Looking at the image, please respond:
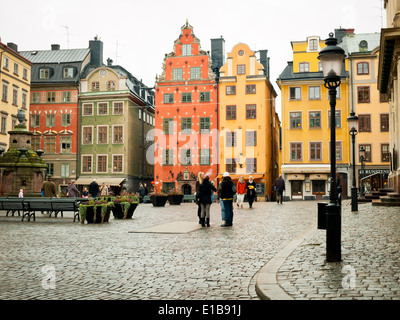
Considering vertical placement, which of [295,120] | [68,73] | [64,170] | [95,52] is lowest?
[64,170]

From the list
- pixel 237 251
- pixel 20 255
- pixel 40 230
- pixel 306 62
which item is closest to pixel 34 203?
pixel 40 230

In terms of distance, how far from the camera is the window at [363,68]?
158ft

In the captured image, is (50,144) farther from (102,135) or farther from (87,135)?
(102,135)

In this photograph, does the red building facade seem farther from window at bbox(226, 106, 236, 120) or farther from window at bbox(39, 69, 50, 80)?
window at bbox(39, 69, 50, 80)

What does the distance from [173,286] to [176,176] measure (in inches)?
1799

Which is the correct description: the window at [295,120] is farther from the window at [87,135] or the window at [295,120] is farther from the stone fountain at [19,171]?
the stone fountain at [19,171]

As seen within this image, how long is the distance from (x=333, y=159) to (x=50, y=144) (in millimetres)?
50843

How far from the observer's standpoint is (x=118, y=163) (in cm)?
5381

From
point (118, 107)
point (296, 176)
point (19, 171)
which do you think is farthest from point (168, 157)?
point (19, 171)

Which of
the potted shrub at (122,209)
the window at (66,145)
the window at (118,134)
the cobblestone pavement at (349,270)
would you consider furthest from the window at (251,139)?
the cobblestone pavement at (349,270)

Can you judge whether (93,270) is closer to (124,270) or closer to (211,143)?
(124,270)

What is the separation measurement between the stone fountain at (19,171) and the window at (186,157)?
24901mm

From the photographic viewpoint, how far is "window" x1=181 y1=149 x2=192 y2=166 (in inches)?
2055
